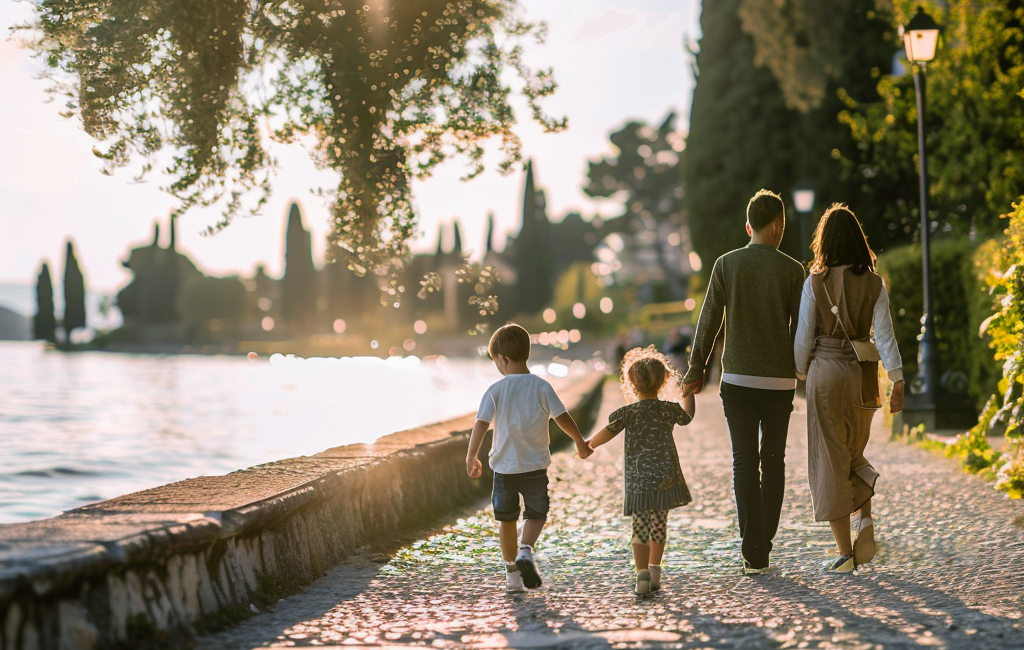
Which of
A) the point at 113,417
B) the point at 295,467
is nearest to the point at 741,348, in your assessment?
the point at 295,467

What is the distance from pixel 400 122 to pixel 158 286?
73285mm

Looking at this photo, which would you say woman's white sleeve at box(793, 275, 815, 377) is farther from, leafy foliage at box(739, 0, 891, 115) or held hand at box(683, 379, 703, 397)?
leafy foliage at box(739, 0, 891, 115)

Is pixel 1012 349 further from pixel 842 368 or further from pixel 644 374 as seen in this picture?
pixel 644 374

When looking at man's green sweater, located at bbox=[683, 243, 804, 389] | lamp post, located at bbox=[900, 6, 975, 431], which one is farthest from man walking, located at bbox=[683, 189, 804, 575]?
lamp post, located at bbox=[900, 6, 975, 431]

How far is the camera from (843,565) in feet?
16.2

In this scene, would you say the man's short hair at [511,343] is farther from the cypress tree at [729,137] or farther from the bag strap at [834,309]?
the cypress tree at [729,137]

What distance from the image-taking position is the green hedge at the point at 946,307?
1133 cm

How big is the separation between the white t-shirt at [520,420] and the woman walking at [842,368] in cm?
119

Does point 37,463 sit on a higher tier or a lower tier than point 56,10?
lower

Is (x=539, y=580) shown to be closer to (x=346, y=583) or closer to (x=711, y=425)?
(x=346, y=583)

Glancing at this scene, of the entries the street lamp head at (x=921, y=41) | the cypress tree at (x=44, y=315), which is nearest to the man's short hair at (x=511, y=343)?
the street lamp head at (x=921, y=41)

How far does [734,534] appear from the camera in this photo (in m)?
6.15

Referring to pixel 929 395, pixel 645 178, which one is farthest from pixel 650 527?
pixel 645 178

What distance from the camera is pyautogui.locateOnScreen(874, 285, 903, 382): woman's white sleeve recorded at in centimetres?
479
